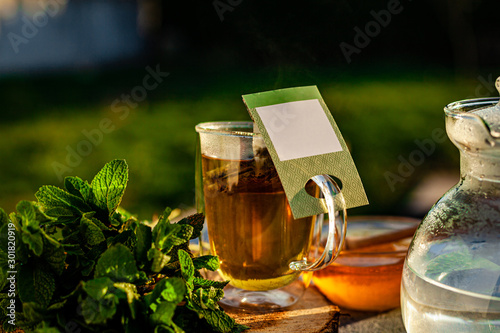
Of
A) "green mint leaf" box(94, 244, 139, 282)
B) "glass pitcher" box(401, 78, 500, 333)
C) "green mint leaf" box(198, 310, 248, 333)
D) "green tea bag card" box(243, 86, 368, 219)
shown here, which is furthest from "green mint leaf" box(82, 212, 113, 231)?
"glass pitcher" box(401, 78, 500, 333)

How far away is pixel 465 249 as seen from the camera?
2.52 feet

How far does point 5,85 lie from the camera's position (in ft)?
16.0

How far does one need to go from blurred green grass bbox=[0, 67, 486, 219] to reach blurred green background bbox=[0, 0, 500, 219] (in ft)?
0.04

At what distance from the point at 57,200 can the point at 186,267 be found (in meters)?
0.25

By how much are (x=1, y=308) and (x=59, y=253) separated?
0.16 m

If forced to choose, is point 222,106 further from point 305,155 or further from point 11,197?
point 305,155

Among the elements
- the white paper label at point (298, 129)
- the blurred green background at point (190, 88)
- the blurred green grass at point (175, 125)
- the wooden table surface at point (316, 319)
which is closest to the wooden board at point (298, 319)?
the wooden table surface at point (316, 319)

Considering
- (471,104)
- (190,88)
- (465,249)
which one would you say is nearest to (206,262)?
(465,249)

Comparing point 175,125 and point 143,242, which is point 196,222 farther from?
point 175,125

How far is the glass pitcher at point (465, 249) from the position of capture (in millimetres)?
727

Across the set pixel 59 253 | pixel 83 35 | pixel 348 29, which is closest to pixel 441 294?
pixel 59 253

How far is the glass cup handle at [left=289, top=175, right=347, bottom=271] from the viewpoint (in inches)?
35.8

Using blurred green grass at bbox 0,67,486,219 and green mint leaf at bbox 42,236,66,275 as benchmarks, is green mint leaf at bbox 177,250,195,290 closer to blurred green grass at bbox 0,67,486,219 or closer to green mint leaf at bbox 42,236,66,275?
green mint leaf at bbox 42,236,66,275

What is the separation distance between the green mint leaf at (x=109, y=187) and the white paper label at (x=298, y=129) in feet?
0.91
